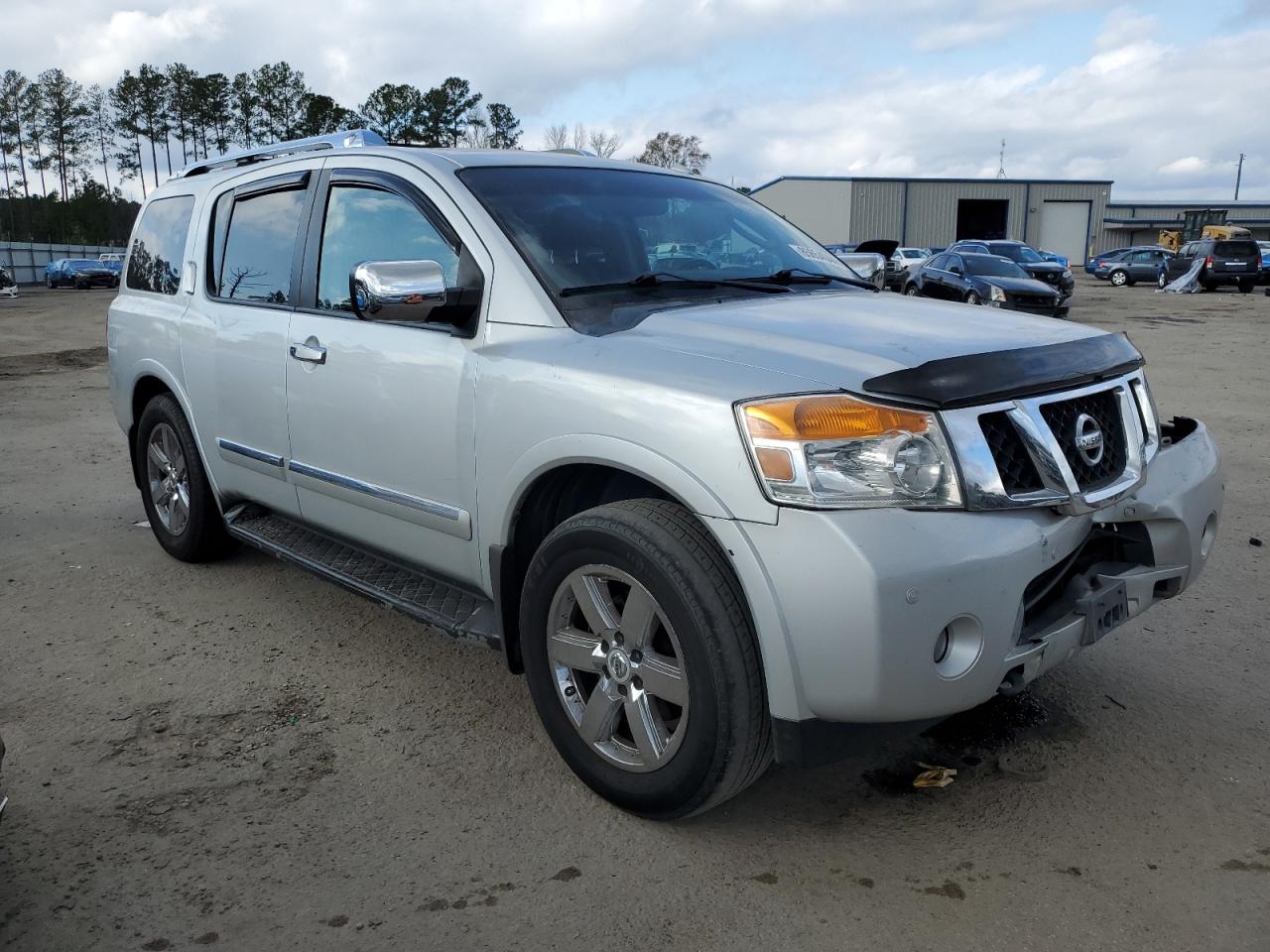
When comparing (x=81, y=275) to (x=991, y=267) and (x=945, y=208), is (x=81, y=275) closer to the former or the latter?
(x=991, y=267)

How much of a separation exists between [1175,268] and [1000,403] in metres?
35.8

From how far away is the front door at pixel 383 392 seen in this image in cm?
321

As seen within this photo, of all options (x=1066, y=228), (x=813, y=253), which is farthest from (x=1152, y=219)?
(x=813, y=253)

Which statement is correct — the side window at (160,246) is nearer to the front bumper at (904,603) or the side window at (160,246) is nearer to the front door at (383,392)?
the front door at (383,392)

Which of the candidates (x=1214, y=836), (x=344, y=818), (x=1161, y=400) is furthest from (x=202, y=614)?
(x=1161, y=400)

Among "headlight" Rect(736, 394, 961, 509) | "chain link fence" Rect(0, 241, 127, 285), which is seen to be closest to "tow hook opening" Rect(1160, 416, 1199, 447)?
"headlight" Rect(736, 394, 961, 509)

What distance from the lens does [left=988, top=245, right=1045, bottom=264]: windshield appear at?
27861 millimetres

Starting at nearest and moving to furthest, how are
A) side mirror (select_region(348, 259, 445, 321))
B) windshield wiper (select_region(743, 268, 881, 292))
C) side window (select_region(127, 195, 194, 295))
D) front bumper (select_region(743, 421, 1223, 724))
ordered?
front bumper (select_region(743, 421, 1223, 724)) < side mirror (select_region(348, 259, 445, 321)) < windshield wiper (select_region(743, 268, 881, 292)) < side window (select_region(127, 195, 194, 295))

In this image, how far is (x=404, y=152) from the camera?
3549 millimetres

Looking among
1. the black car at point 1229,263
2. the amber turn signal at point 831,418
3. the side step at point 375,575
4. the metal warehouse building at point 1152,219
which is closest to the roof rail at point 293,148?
the side step at point 375,575

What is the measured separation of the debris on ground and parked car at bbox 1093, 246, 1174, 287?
38337 millimetres

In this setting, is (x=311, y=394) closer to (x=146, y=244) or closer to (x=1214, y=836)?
(x=146, y=244)

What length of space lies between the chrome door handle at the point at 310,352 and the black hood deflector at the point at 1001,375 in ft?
6.80

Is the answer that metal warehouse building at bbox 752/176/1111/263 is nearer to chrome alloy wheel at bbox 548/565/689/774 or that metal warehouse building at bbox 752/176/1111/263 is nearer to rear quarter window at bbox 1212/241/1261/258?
rear quarter window at bbox 1212/241/1261/258
